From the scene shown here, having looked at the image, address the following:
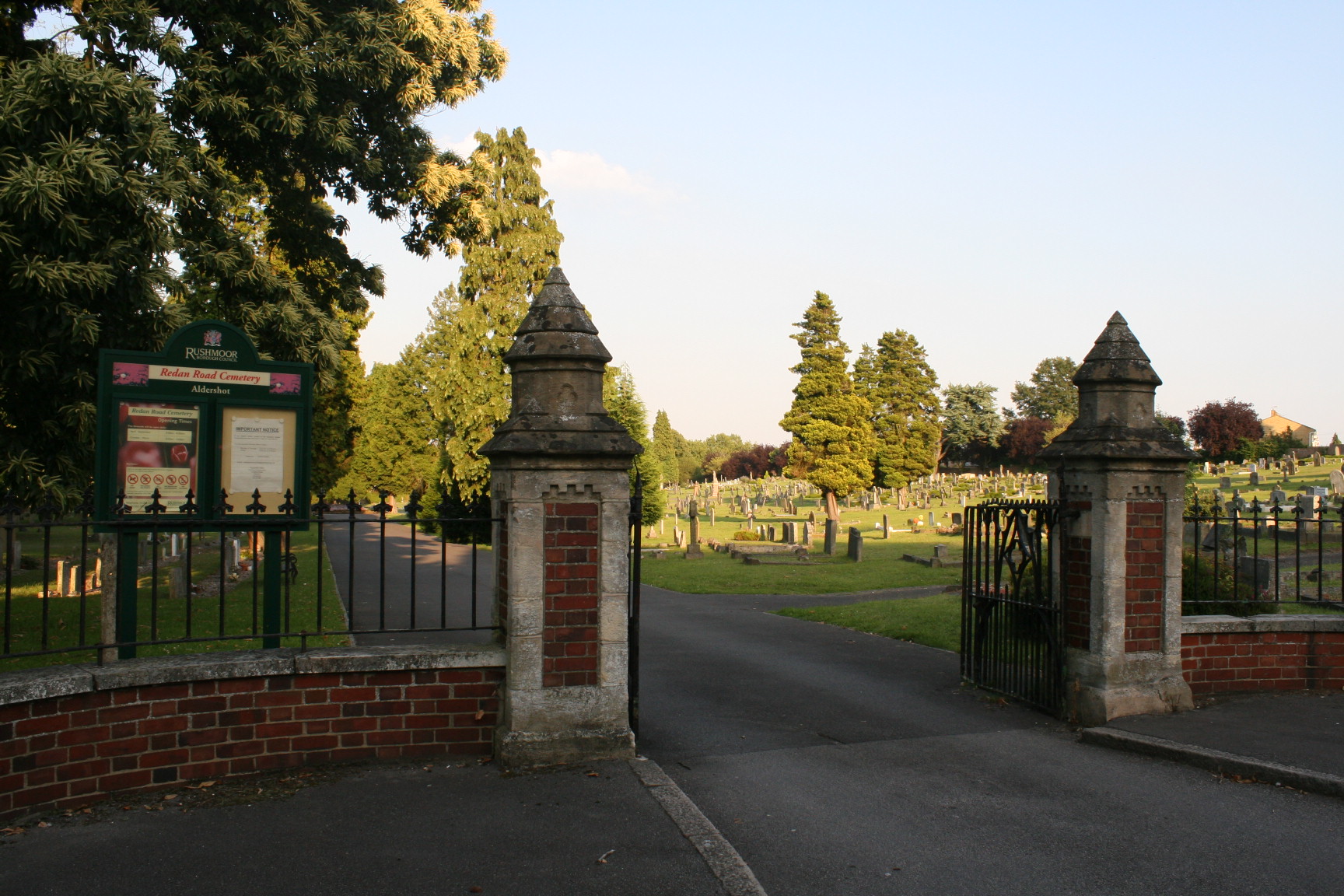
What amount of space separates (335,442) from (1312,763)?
2715 centimetres

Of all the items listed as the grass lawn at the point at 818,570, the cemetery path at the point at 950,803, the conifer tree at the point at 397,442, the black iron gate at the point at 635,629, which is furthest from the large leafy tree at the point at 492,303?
the conifer tree at the point at 397,442

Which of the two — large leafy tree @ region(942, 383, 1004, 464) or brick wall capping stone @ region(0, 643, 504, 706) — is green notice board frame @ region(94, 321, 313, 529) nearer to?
brick wall capping stone @ region(0, 643, 504, 706)

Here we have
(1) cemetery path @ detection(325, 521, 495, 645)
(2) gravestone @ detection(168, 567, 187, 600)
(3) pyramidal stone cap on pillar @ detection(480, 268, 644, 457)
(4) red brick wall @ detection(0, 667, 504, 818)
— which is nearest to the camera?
(4) red brick wall @ detection(0, 667, 504, 818)

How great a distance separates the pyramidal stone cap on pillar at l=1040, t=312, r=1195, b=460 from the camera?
698 centimetres

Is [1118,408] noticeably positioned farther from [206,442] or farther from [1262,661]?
[206,442]

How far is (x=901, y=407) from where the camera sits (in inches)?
2281

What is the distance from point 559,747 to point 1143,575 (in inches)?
180

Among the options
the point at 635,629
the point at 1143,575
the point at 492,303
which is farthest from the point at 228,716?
the point at 492,303

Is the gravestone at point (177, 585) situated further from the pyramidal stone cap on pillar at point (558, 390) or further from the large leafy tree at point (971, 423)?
the large leafy tree at point (971, 423)

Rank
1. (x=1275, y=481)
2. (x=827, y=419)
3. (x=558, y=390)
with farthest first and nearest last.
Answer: (x=827, y=419) < (x=1275, y=481) < (x=558, y=390)

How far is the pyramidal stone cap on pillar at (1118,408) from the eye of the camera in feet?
22.9

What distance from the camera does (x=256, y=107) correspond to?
12.6 meters

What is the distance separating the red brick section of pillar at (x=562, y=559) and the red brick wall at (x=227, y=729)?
328mm

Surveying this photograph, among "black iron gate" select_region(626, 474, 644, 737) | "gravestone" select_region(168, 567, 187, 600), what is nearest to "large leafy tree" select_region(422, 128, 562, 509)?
"gravestone" select_region(168, 567, 187, 600)
